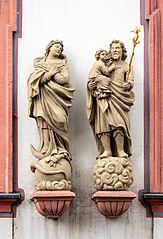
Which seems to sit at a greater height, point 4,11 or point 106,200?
point 4,11

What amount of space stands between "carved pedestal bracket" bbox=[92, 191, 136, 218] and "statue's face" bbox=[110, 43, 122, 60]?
150 centimetres

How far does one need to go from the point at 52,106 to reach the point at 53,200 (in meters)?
1.01

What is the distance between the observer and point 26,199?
1537 cm

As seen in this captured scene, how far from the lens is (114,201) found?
15016 millimetres

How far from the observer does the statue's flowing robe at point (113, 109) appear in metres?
15.1

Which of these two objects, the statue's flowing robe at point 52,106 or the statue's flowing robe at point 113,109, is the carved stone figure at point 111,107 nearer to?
the statue's flowing robe at point 113,109

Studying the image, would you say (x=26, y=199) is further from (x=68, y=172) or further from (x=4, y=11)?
(x=4, y=11)

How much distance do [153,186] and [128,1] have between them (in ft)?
6.94

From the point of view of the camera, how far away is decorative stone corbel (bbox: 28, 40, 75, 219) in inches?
591

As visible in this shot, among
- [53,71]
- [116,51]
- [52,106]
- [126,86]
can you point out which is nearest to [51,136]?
[52,106]

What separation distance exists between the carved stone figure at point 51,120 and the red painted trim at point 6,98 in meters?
0.32

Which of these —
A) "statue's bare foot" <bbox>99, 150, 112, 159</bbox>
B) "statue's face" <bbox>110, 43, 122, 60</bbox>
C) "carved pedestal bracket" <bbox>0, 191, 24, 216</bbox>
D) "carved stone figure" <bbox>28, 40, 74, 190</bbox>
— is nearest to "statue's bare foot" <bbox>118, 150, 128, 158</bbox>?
"statue's bare foot" <bbox>99, 150, 112, 159</bbox>

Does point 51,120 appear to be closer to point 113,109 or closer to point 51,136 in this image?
point 51,136

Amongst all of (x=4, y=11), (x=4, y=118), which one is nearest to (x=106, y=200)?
(x=4, y=118)
